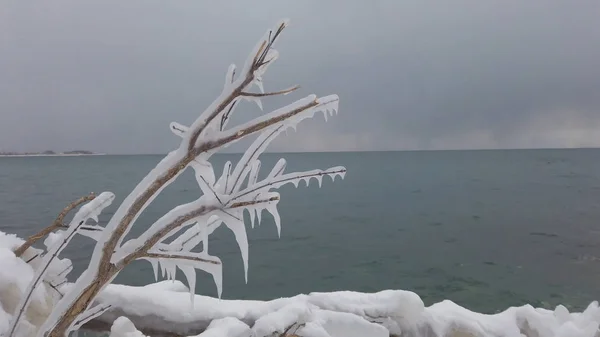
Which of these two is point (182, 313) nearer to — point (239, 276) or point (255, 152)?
point (255, 152)

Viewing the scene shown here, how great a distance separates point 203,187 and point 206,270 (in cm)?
37

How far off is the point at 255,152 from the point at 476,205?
41.6 meters

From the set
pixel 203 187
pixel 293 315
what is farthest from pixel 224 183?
pixel 293 315

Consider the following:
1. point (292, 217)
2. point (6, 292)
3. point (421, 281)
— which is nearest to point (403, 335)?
point (6, 292)

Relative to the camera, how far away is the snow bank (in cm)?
374

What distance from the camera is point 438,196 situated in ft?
156

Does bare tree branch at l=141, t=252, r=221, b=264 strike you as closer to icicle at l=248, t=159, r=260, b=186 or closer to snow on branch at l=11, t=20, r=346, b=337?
snow on branch at l=11, t=20, r=346, b=337

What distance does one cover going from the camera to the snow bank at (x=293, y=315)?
12.3 feet

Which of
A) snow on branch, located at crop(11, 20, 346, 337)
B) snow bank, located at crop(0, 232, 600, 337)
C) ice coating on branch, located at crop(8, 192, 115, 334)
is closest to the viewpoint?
snow on branch, located at crop(11, 20, 346, 337)

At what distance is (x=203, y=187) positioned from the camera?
1576mm

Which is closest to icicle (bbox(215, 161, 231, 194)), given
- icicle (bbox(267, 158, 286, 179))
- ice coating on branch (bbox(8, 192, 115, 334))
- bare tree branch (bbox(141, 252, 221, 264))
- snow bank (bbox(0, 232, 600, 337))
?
icicle (bbox(267, 158, 286, 179))

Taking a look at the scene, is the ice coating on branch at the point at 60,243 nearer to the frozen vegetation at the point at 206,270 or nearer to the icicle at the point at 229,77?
the frozen vegetation at the point at 206,270

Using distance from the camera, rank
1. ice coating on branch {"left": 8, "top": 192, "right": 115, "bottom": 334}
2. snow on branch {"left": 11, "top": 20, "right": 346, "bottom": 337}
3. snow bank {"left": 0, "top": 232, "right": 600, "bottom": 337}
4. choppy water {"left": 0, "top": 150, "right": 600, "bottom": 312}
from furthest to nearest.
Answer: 1. choppy water {"left": 0, "top": 150, "right": 600, "bottom": 312}
2. snow bank {"left": 0, "top": 232, "right": 600, "bottom": 337}
3. ice coating on branch {"left": 8, "top": 192, "right": 115, "bottom": 334}
4. snow on branch {"left": 11, "top": 20, "right": 346, "bottom": 337}

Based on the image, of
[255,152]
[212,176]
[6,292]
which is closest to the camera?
[212,176]
